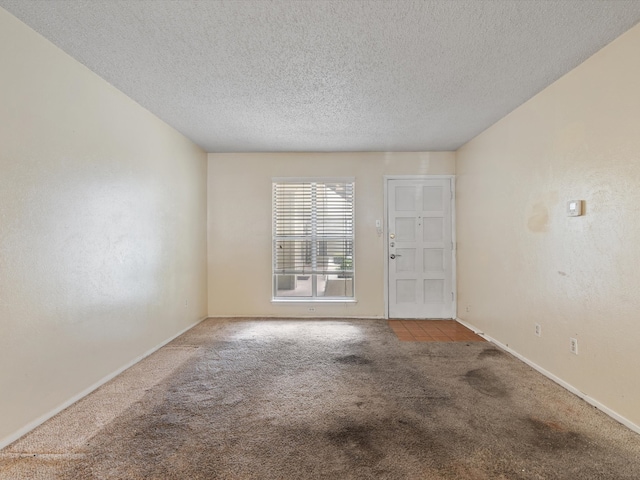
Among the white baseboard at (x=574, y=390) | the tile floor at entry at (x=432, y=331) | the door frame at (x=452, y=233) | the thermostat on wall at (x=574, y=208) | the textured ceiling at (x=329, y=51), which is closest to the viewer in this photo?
the textured ceiling at (x=329, y=51)

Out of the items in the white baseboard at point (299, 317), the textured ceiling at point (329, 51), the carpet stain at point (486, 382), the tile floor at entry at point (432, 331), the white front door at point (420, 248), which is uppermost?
the textured ceiling at point (329, 51)

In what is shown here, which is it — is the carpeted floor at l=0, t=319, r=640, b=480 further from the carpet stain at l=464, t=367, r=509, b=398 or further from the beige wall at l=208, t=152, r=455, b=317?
the beige wall at l=208, t=152, r=455, b=317

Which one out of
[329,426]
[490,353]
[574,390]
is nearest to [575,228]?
[574,390]

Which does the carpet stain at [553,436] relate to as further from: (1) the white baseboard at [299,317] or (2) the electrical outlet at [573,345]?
(1) the white baseboard at [299,317]

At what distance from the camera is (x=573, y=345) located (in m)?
2.59

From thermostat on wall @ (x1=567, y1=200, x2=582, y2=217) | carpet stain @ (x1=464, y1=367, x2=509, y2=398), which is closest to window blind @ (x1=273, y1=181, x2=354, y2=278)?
carpet stain @ (x1=464, y1=367, x2=509, y2=398)

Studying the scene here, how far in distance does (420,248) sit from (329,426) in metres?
3.39

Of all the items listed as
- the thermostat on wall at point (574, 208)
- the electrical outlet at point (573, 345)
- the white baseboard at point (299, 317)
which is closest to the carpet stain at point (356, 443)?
the electrical outlet at point (573, 345)

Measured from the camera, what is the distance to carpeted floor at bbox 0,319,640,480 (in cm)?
175

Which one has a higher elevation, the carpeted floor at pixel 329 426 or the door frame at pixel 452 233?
the door frame at pixel 452 233

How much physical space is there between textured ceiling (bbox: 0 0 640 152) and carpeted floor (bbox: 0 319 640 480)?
8.22ft

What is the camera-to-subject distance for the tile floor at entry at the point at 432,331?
3.99 m

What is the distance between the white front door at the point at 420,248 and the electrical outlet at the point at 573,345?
236 cm

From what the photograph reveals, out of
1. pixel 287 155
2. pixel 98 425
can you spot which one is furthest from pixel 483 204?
pixel 98 425
